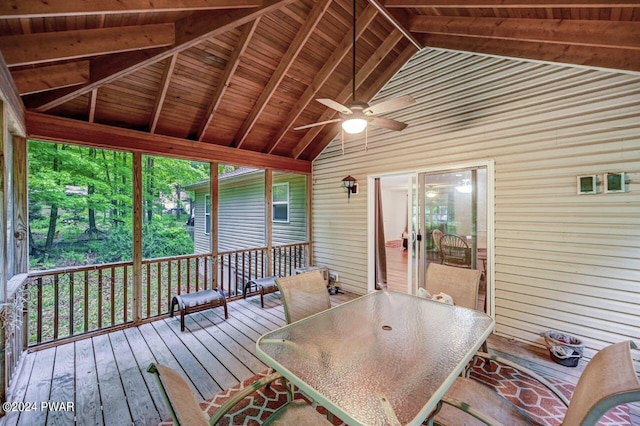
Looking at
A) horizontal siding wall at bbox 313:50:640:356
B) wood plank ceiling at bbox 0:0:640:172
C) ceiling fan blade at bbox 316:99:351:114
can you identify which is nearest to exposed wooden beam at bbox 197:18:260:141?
wood plank ceiling at bbox 0:0:640:172

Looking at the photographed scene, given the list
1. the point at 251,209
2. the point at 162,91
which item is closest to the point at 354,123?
the point at 162,91

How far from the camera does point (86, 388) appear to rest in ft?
8.49

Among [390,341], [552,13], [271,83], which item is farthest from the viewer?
[271,83]

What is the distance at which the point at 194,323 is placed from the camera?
411cm

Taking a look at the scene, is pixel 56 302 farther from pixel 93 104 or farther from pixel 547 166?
pixel 547 166

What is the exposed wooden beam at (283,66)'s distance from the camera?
11.1 ft

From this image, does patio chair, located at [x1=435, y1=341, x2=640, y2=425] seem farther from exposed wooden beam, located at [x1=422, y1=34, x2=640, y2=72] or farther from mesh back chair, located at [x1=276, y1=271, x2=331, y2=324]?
exposed wooden beam, located at [x1=422, y1=34, x2=640, y2=72]

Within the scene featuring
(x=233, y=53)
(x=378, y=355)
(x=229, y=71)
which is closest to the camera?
(x=378, y=355)

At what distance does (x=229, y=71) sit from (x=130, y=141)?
6.14 ft

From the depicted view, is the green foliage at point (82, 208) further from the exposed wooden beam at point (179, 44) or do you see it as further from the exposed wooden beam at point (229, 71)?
the exposed wooden beam at point (229, 71)

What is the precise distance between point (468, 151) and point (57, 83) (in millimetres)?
5295

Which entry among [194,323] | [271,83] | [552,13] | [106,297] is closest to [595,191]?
[552,13]

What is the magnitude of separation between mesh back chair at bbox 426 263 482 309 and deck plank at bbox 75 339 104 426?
11.1 ft

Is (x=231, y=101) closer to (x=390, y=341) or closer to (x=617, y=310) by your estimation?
(x=390, y=341)
